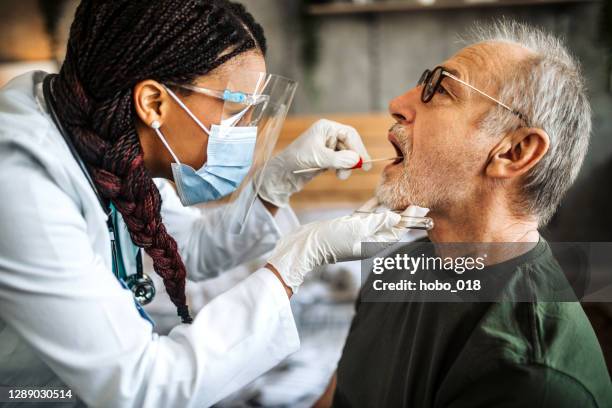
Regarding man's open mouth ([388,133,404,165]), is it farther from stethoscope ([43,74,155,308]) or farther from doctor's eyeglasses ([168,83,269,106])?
stethoscope ([43,74,155,308])

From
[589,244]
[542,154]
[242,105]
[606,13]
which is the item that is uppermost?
[606,13]

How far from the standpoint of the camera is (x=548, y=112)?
1049 mm

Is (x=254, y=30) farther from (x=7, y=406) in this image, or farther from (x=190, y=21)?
(x=7, y=406)

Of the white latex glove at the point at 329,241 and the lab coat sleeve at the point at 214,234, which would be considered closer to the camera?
the white latex glove at the point at 329,241

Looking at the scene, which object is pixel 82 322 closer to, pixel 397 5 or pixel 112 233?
pixel 112 233

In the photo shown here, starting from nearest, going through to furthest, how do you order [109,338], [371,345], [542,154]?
[109,338]
[542,154]
[371,345]

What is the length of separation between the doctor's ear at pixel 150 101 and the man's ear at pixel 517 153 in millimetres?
693

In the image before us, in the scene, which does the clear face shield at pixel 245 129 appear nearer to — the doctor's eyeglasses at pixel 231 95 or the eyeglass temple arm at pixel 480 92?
the doctor's eyeglasses at pixel 231 95

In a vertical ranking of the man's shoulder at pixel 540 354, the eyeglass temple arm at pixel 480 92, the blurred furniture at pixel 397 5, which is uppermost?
the blurred furniture at pixel 397 5

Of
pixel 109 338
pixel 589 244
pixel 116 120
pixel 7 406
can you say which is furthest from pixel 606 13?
pixel 7 406

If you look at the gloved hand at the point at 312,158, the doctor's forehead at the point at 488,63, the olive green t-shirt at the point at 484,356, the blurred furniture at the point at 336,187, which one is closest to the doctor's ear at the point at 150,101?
the gloved hand at the point at 312,158

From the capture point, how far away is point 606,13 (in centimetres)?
135

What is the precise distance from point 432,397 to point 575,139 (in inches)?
24.3

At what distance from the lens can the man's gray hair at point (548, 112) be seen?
1.05 metres
